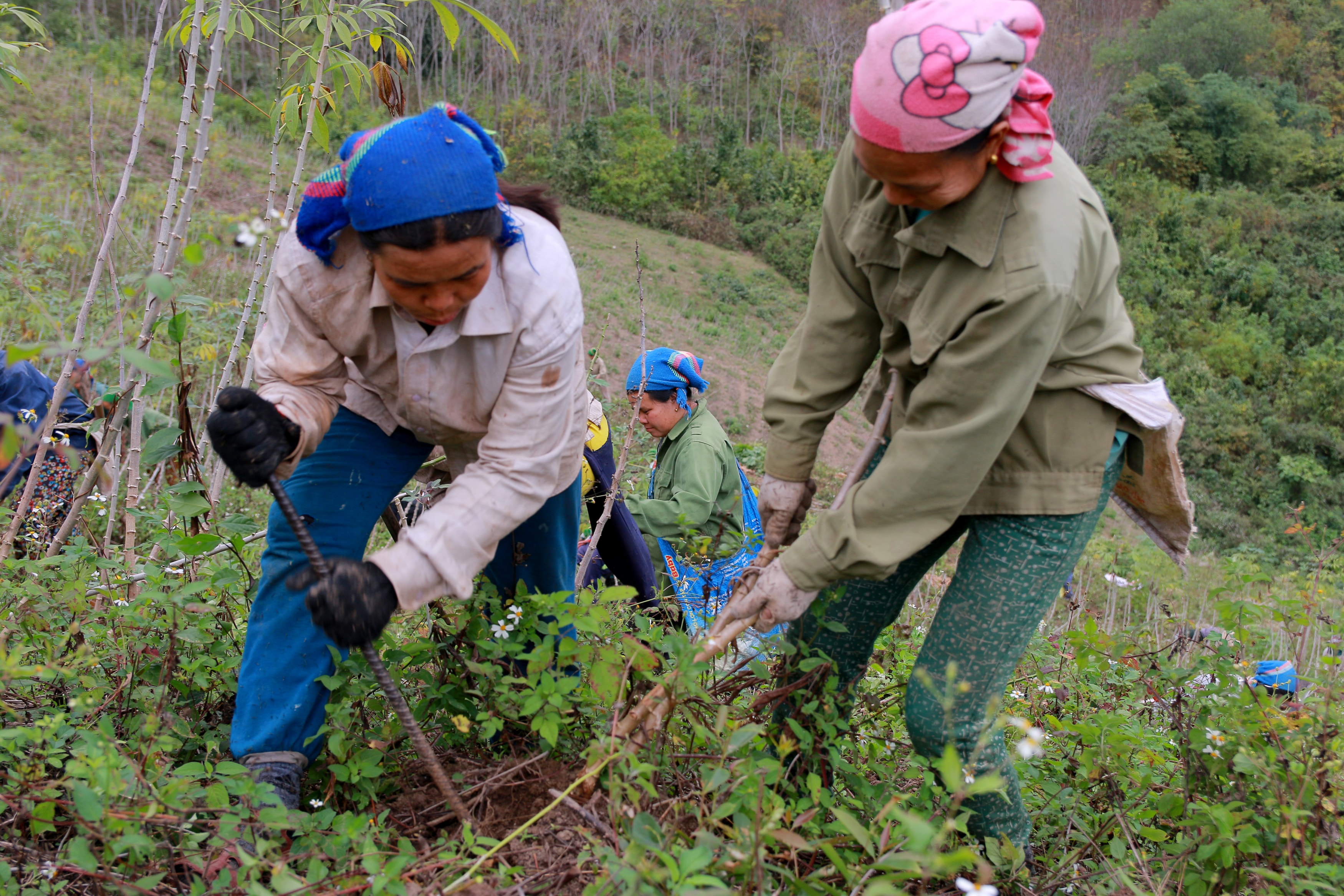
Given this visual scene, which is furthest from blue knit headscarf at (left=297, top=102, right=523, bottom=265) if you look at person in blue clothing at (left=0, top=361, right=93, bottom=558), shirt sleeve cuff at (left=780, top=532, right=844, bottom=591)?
person in blue clothing at (left=0, top=361, right=93, bottom=558)

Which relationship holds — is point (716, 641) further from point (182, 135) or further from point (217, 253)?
point (217, 253)

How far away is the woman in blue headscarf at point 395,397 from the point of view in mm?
1526

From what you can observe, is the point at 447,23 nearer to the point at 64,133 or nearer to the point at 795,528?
the point at 795,528

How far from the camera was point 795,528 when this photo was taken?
89.4 inches

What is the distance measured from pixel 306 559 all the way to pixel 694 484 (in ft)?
6.40

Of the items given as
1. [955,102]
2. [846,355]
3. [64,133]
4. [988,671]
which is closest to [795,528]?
[846,355]

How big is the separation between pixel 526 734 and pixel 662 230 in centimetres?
2366

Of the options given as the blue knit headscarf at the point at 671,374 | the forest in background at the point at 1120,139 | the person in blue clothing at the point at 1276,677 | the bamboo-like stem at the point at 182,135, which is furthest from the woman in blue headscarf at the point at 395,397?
the forest in background at the point at 1120,139

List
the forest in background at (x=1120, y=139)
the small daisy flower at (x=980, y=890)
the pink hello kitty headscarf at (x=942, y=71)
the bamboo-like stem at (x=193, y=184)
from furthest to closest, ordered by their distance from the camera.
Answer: the forest in background at (x=1120, y=139)
the bamboo-like stem at (x=193, y=184)
the pink hello kitty headscarf at (x=942, y=71)
the small daisy flower at (x=980, y=890)

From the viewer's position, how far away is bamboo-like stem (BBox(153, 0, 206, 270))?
6.96 ft

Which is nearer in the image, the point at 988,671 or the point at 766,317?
the point at 988,671

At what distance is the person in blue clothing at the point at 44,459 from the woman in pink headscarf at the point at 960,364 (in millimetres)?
2283

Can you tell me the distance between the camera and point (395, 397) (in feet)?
6.59

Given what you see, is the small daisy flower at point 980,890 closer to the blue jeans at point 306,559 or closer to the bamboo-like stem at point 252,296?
the blue jeans at point 306,559
